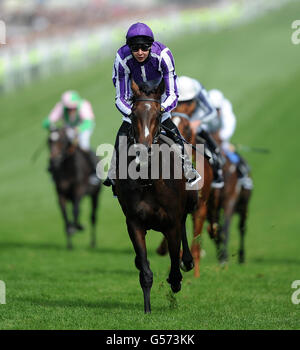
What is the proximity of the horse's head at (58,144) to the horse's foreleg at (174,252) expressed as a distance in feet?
27.7

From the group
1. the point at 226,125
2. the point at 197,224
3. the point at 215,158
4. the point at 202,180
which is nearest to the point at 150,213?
the point at 202,180

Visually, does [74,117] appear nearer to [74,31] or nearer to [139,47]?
[139,47]

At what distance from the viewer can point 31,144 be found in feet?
95.8

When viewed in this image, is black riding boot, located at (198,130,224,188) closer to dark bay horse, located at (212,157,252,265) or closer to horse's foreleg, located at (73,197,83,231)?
dark bay horse, located at (212,157,252,265)

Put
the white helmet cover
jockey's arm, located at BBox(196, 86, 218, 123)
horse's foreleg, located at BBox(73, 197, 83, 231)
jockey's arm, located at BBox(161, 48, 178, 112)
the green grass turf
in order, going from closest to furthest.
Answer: jockey's arm, located at BBox(161, 48, 178, 112) → the green grass turf → the white helmet cover → jockey's arm, located at BBox(196, 86, 218, 123) → horse's foreleg, located at BBox(73, 197, 83, 231)

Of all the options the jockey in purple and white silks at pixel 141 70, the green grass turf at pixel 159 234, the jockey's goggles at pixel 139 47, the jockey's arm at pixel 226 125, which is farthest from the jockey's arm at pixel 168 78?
the jockey's arm at pixel 226 125

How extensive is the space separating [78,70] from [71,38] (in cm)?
189

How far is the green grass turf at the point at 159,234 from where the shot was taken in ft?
27.4

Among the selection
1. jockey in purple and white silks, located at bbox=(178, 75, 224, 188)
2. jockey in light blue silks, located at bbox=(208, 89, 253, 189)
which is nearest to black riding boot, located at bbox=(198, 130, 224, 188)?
jockey in purple and white silks, located at bbox=(178, 75, 224, 188)

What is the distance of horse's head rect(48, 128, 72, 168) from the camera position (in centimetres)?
1664

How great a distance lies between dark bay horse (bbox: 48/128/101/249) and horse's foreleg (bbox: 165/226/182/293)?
792 centimetres

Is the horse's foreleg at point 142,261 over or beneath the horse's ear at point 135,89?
beneath

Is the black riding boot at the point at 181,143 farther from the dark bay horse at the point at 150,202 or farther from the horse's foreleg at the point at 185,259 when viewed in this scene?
the horse's foreleg at the point at 185,259

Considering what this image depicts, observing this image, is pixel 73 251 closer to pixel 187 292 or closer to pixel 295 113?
pixel 187 292
